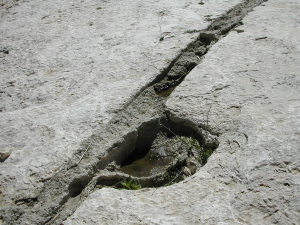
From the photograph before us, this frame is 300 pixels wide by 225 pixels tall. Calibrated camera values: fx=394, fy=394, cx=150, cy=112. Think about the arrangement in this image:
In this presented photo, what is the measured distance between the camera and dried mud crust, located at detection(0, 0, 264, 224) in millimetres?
1174

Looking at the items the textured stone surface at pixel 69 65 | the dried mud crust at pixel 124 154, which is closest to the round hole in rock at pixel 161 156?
the dried mud crust at pixel 124 154

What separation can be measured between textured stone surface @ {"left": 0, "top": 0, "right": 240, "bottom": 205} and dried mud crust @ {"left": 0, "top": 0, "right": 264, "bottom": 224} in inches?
1.5

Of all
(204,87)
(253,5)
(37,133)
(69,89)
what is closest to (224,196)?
(204,87)

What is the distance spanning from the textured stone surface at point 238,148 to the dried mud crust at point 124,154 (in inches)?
2.3

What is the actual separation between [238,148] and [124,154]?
0.42m

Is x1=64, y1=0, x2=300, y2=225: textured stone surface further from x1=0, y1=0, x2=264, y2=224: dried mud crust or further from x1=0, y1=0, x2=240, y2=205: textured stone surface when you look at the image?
x1=0, y1=0, x2=240, y2=205: textured stone surface

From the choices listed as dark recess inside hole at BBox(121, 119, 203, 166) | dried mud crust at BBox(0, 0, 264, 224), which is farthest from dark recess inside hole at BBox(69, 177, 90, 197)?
dark recess inside hole at BBox(121, 119, 203, 166)

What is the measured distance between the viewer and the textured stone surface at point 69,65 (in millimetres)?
1360

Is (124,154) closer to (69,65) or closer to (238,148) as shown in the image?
(238,148)

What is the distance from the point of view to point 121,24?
215cm

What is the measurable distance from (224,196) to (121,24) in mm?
1316

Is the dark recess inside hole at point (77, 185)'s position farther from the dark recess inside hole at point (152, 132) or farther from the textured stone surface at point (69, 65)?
the dark recess inside hole at point (152, 132)

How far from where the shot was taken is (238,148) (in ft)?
4.13

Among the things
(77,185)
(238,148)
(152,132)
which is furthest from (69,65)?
(238,148)
